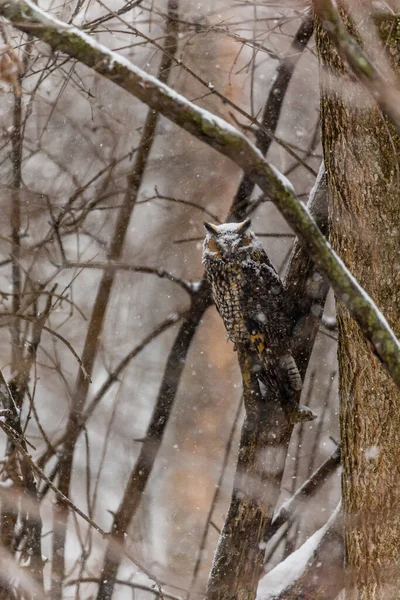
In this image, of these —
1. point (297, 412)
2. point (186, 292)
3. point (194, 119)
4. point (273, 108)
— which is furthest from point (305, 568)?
point (273, 108)

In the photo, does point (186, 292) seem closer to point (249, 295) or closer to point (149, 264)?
point (149, 264)

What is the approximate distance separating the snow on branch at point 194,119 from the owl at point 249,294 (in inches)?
38.5

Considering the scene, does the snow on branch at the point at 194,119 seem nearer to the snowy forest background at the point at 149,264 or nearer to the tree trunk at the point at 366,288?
the tree trunk at the point at 366,288

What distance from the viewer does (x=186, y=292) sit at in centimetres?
375

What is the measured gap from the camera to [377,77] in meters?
0.95

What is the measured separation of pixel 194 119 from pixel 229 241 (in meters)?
1.04

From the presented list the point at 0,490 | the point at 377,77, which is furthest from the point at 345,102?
the point at 0,490

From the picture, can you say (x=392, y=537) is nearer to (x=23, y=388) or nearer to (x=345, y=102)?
(x=345, y=102)

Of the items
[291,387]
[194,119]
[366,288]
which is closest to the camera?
[194,119]

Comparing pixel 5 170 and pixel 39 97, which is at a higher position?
pixel 39 97

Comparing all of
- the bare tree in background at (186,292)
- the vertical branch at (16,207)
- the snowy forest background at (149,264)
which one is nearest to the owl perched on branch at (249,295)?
the bare tree in background at (186,292)

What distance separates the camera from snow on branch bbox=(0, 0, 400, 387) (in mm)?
930

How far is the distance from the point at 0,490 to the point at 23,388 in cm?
52

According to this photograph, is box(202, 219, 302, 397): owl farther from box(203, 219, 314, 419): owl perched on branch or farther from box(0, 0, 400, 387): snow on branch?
box(0, 0, 400, 387): snow on branch
